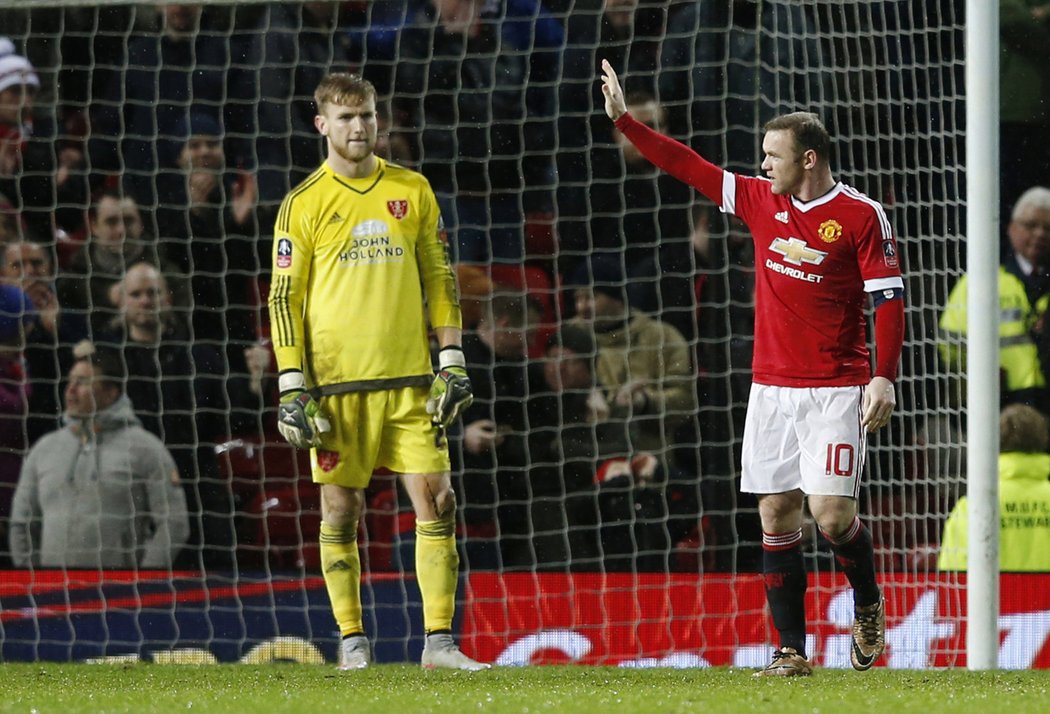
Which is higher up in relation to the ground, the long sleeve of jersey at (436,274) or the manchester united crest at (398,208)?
the manchester united crest at (398,208)

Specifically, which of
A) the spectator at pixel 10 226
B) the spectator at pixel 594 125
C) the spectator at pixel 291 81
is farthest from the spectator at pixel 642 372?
the spectator at pixel 10 226

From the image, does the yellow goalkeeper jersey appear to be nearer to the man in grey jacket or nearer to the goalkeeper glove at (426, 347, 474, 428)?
the goalkeeper glove at (426, 347, 474, 428)

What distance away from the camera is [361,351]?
5.54 m

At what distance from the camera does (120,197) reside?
26.1 feet

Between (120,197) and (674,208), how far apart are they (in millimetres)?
2638

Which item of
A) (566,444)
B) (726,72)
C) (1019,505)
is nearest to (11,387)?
(566,444)

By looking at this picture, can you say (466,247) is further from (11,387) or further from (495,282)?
(11,387)

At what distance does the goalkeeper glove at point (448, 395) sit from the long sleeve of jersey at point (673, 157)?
956 mm

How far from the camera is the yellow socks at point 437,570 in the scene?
5551 millimetres

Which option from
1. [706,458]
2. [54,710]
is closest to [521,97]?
[706,458]

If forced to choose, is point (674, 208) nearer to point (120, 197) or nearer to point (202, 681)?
point (120, 197)

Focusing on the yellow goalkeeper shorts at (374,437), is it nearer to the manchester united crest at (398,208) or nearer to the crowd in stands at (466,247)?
the manchester united crest at (398,208)

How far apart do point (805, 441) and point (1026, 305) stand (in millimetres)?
2716

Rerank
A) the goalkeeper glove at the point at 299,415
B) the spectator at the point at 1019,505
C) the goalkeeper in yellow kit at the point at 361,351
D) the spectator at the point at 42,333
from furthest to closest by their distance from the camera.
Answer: the spectator at the point at 42,333, the spectator at the point at 1019,505, the goalkeeper in yellow kit at the point at 361,351, the goalkeeper glove at the point at 299,415
